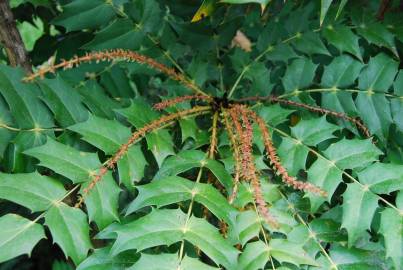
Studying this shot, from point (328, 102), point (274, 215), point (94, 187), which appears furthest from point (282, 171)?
point (328, 102)

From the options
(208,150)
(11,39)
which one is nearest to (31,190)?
(208,150)

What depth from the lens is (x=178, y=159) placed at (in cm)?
133

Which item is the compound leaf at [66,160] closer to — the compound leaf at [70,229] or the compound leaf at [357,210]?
the compound leaf at [70,229]

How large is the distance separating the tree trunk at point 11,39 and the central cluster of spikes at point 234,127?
0.29m

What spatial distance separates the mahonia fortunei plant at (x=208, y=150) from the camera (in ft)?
3.77

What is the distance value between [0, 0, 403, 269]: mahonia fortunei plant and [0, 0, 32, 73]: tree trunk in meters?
0.17

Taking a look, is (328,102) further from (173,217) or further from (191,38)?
(173,217)

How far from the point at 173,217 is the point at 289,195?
17.4 inches

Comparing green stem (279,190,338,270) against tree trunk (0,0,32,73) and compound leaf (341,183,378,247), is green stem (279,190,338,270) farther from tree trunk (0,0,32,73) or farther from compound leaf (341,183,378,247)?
tree trunk (0,0,32,73)

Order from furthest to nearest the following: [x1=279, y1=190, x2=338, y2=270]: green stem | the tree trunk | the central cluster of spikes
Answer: the tree trunk
[x1=279, y1=190, x2=338, y2=270]: green stem
the central cluster of spikes

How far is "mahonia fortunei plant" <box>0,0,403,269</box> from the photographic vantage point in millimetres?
1148

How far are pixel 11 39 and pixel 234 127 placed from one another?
2.54 feet

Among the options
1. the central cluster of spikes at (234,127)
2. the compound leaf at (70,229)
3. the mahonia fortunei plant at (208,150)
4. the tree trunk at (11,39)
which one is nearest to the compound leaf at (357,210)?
the mahonia fortunei plant at (208,150)

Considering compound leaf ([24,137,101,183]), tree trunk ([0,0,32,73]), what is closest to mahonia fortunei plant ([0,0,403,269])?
compound leaf ([24,137,101,183])
